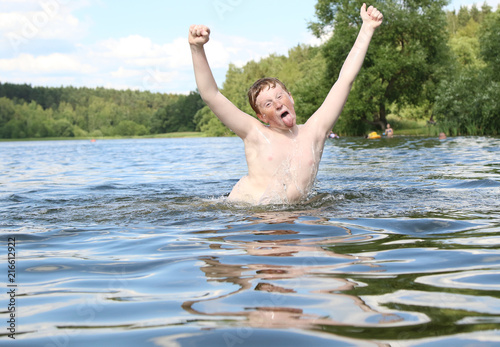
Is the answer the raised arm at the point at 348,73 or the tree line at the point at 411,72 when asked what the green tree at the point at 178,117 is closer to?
the tree line at the point at 411,72

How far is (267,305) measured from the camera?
2.66 metres

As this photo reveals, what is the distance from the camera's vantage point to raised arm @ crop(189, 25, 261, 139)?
4.64 m

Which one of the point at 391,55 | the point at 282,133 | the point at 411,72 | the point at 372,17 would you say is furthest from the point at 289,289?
the point at 411,72

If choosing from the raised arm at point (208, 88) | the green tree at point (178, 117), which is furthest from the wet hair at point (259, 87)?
the green tree at point (178, 117)

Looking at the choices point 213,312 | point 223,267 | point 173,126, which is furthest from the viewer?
point 173,126

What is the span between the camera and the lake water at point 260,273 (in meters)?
2.36

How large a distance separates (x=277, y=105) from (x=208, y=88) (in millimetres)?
859

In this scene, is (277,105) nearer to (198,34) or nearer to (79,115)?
(198,34)

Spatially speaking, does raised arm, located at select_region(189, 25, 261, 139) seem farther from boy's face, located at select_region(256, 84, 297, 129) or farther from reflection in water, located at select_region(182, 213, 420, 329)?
reflection in water, located at select_region(182, 213, 420, 329)

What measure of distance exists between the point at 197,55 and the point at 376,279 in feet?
8.47

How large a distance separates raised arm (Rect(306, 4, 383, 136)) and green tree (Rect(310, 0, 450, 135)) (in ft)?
117

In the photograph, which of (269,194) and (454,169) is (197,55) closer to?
(269,194)

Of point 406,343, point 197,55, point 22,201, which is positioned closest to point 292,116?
point 197,55

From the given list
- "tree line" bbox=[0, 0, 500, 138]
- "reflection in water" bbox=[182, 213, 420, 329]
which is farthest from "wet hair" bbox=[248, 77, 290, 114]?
"tree line" bbox=[0, 0, 500, 138]
